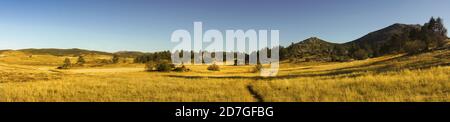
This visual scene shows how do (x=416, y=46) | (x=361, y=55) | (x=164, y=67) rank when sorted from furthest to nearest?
1. (x=361, y=55)
2. (x=416, y=46)
3. (x=164, y=67)

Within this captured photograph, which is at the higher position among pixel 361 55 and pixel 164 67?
pixel 361 55

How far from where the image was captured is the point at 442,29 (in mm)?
86875

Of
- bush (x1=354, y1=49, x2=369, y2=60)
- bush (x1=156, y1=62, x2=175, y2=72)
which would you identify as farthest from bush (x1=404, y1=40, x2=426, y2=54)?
bush (x1=156, y1=62, x2=175, y2=72)

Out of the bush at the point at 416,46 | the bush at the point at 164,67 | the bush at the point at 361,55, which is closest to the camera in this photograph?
the bush at the point at 164,67

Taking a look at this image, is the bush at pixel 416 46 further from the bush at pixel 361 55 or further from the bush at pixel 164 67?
the bush at pixel 164 67

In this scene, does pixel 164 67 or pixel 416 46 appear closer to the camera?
pixel 164 67

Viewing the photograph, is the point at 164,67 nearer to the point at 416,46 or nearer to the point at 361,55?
the point at 416,46

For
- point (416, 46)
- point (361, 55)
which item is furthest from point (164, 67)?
point (361, 55)

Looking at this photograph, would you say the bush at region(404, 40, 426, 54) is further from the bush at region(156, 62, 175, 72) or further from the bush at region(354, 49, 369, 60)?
the bush at region(156, 62, 175, 72)

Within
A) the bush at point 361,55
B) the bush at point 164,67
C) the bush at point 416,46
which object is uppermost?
the bush at point 416,46

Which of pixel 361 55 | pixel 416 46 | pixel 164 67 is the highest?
pixel 416 46

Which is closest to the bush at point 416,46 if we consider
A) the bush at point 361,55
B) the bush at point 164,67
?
the bush at point 361,55
